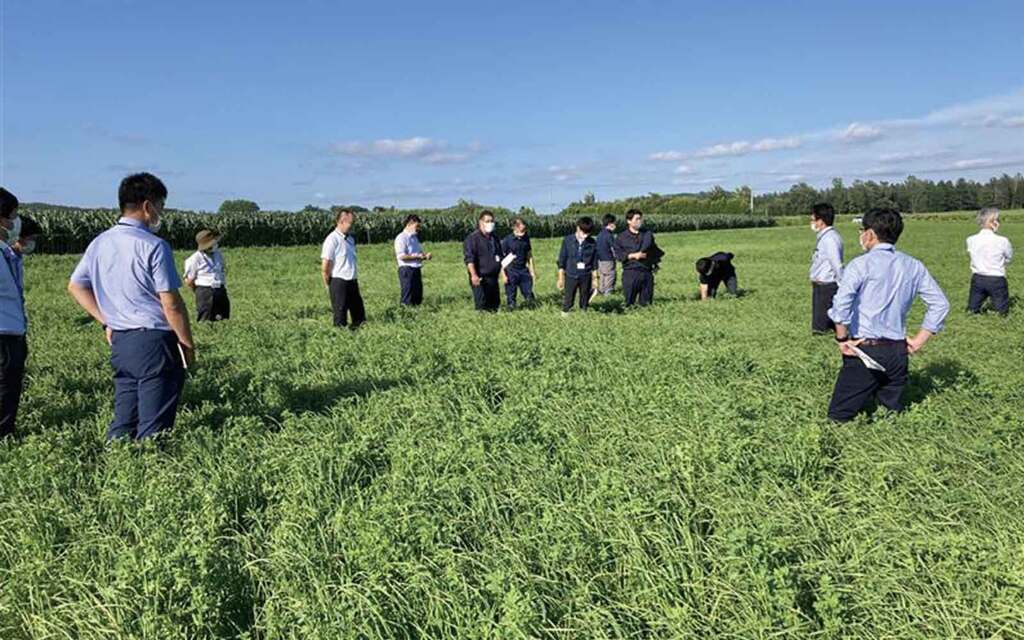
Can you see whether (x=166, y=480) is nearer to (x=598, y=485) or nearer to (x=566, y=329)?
(x=598, y=485)

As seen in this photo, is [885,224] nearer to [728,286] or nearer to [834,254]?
[834,254]

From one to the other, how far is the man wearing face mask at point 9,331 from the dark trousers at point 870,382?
6.35 meters

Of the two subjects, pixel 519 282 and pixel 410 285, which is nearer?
pixel 410 285

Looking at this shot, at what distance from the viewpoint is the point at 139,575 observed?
8.77 ft

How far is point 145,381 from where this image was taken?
14.1ft

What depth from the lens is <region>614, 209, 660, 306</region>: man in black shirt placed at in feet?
36.7

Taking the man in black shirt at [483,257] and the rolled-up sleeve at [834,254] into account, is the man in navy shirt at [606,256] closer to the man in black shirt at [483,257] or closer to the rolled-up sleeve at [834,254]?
the man in black shirt at [483,257]

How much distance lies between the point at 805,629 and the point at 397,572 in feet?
5.64

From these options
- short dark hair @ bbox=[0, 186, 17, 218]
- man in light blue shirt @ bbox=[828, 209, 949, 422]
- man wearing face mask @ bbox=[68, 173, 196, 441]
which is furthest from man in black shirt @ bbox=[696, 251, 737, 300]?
short dark hair @ bbox=[0, 186, 17, 218]

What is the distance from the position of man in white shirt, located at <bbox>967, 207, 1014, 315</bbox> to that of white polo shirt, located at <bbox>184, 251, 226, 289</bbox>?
1189 centimetres

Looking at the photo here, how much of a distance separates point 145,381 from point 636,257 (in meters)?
8.46

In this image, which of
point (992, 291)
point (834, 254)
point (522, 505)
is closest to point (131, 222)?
point (522, 505)

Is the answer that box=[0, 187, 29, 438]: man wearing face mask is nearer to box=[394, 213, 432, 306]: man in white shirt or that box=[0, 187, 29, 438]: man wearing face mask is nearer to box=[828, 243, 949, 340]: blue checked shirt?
box=[394, 213, 432, 306]: man in white shirt

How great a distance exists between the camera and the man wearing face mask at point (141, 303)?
4.16m
